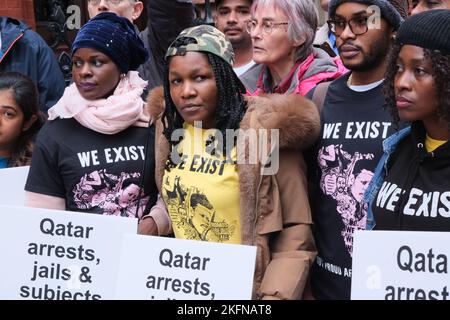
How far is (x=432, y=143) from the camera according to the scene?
2.97 metres

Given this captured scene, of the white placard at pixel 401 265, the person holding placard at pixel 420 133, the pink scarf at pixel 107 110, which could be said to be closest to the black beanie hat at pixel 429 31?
the person holding placard at pixel 420 133

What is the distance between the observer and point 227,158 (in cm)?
332

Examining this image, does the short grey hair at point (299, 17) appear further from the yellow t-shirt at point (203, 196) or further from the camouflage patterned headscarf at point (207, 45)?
the yellow t-shirt at point (203, 196)

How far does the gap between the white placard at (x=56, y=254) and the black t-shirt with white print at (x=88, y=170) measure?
0.22 m

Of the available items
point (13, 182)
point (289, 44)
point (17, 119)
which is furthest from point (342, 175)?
point (17, 119)

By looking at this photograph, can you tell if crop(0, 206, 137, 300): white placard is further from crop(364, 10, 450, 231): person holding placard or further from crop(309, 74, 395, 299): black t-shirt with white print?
crop(364, 10, 450, 231): person holding placard

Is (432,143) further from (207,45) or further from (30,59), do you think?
(30,59)

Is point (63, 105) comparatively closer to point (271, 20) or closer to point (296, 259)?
point (271, 20)

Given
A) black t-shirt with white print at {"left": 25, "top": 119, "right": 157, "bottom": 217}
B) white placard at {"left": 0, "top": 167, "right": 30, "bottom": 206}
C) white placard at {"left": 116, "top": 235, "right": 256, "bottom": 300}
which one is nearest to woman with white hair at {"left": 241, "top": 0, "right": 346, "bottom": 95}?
black t-shirt with white print at {"left": 25, "top": 119, "right": 157, "bottom": 217}

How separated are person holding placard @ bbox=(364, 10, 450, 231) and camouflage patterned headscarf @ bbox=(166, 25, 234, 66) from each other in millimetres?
779

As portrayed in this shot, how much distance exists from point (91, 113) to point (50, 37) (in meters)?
3.43

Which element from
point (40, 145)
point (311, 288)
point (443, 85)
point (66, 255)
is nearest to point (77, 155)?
point (40, 145)

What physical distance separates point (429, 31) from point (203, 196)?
1.18 metres

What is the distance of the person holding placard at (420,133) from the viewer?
2834 millimetres
